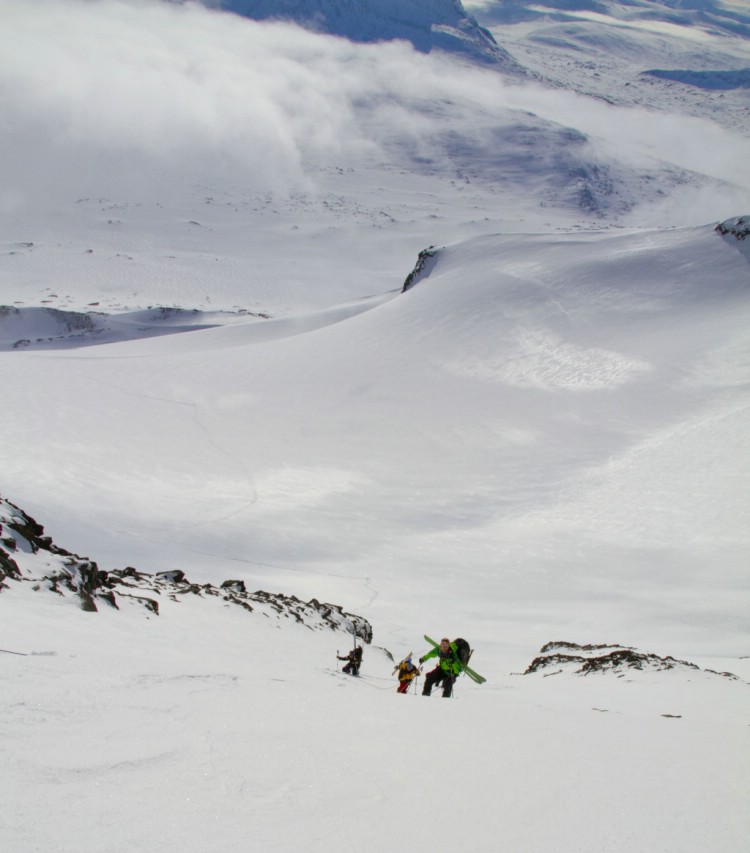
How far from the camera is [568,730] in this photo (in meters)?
5.27

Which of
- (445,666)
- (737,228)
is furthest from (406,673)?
(737,228)

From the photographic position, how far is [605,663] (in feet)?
32.8

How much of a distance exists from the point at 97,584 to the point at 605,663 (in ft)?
19.3

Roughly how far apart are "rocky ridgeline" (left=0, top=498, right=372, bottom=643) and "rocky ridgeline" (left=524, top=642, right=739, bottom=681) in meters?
2.50

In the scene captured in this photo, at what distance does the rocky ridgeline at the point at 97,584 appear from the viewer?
7566 millimetres

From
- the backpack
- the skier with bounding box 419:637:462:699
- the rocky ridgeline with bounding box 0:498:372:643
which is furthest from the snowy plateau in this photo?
the backpack

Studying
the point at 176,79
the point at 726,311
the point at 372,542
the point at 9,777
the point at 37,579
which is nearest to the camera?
the point at 9,777

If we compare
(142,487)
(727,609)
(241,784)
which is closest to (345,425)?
(142,487)

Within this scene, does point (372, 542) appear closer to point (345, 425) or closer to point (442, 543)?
point (442, 543)

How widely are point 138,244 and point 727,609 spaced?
85628 mm

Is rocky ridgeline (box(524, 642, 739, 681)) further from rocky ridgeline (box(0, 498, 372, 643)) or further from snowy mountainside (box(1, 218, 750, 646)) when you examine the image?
rocky ridgeline (box(0, 498, 372, 643))

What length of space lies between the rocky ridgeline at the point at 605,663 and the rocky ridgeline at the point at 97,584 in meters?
2.50

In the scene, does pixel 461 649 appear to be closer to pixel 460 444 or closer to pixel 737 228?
pixel 460 444

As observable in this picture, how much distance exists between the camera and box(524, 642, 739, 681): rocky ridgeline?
9.58 meters
